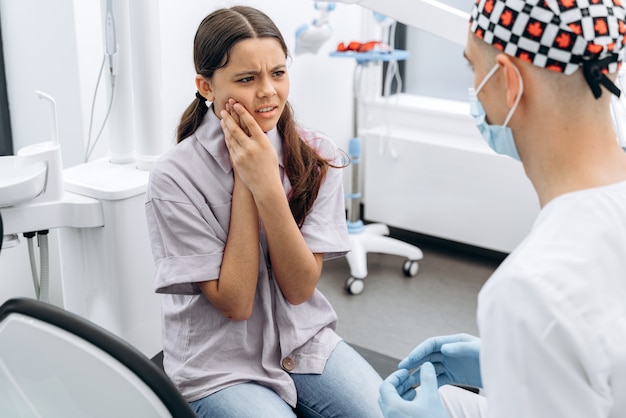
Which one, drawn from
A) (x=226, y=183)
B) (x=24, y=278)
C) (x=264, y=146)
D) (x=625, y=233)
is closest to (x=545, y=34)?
(x=625, y=233)

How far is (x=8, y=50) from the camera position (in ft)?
8.24

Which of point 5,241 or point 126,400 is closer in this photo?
point 126,400

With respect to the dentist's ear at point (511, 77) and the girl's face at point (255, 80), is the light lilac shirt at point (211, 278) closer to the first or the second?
the girl's face at point (255, 80)

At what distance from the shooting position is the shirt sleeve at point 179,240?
1.47 m

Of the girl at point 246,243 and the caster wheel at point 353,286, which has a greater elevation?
the girl at point 246,243

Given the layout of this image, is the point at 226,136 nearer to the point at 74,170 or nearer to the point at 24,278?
the point at 74,170

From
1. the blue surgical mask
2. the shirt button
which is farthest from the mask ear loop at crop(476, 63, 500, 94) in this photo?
the shirt button

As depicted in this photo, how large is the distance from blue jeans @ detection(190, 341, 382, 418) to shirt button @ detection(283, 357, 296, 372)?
0.06ft

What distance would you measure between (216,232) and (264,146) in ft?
0.62

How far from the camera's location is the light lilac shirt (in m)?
1.48

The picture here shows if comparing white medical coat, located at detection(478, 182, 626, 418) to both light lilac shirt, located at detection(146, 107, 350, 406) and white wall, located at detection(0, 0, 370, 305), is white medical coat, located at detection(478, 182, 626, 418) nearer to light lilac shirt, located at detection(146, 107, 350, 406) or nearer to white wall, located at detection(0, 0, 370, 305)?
light lilac shirt, located at detection(146, 107, 350, 406)

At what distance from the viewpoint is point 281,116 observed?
163 cm

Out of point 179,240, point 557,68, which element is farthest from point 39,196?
point 557,68

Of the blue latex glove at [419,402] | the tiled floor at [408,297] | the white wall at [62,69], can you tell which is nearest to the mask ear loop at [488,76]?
the blue latex glove at [419,402]
